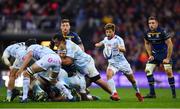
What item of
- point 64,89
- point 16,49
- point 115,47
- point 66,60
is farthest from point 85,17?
point 64,89

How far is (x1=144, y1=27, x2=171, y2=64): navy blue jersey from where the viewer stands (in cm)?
1770

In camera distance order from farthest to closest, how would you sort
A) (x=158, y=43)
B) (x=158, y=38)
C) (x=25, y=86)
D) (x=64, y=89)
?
1. (x=158, y=43)
2. (x=158, y=38)
3. (x=64, y=89)
4. (x=25, y=86)

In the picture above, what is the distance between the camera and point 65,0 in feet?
105

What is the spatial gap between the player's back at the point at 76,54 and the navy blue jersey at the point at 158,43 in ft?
8.01

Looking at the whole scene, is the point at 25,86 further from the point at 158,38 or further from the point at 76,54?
the point at 158,38

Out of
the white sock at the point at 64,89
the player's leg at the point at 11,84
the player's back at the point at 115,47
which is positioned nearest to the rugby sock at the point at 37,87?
the white sock at the point at 64,89

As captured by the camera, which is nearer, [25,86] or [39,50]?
[25,86]

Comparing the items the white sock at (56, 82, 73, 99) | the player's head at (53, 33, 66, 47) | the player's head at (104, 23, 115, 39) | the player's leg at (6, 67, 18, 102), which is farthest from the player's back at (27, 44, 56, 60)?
the player's head at (104, 23, 115, 39)

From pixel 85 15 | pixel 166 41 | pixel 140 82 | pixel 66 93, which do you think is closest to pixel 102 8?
pixel 85 15

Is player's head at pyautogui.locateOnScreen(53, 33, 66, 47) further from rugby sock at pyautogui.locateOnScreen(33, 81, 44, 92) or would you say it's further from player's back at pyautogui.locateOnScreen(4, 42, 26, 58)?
player's back at pyautogui.locateOnScreen(4, 42, 26, 58)

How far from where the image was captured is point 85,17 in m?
30.6

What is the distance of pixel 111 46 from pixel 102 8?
46.7 feet

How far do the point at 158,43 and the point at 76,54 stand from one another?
3002 mm

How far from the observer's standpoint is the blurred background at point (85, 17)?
29281 mm
